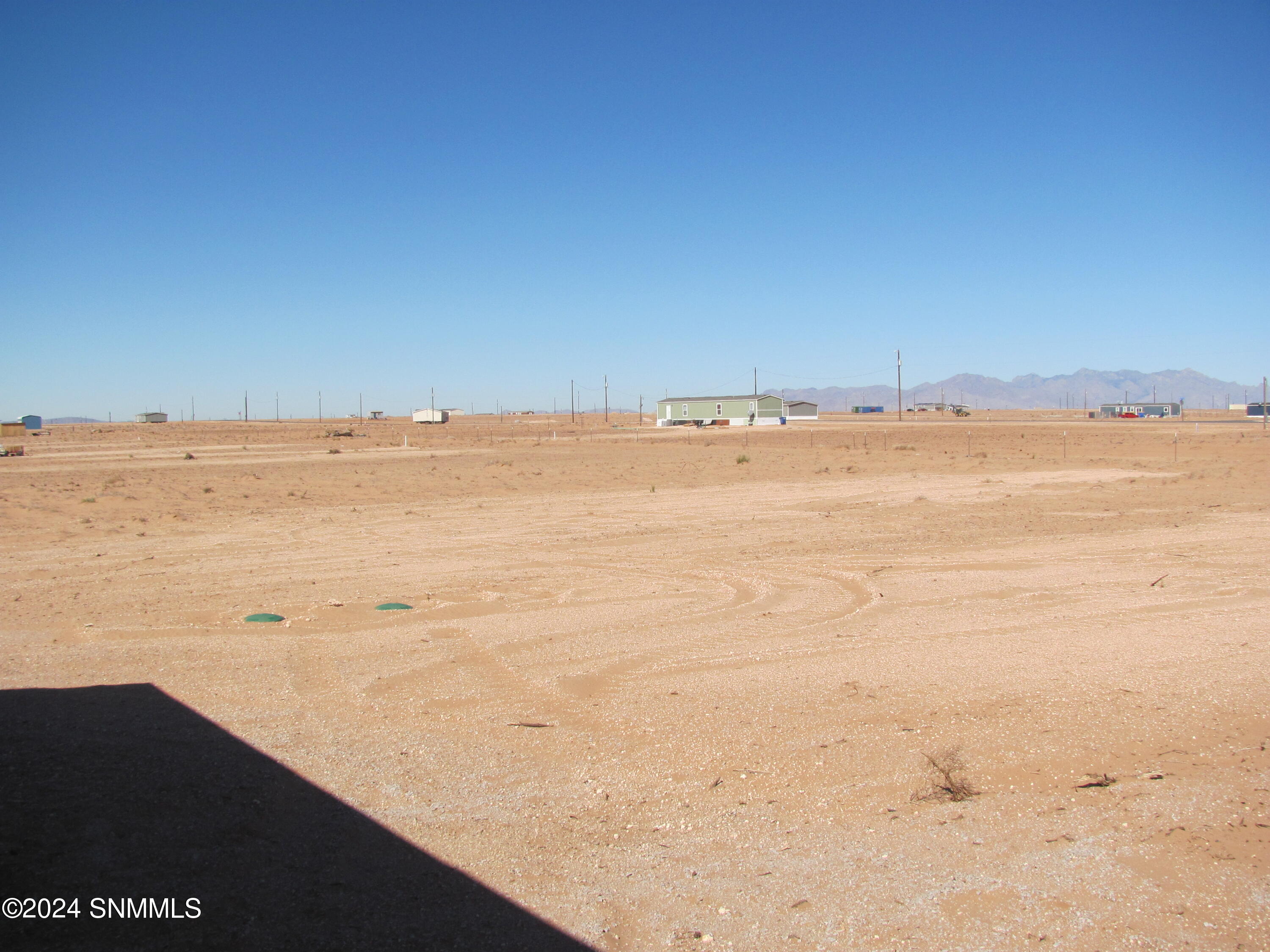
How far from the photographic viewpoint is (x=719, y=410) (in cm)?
10094

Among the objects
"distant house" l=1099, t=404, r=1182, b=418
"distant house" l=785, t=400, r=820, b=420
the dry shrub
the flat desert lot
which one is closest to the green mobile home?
"distant house" l=785, t=400, r=820, b=420

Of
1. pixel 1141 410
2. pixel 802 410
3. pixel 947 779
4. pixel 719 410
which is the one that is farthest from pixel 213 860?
pixel 1141 410

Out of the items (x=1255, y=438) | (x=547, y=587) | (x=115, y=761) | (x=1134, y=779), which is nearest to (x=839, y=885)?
(x=1134, y=779)

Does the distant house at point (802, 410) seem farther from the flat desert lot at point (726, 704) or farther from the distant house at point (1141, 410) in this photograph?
the flat desert lot at point (726, 704)

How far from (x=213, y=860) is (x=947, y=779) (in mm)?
4299

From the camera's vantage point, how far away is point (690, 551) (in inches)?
604

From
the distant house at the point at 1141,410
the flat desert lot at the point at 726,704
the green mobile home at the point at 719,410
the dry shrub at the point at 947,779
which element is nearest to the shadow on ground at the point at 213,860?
the flat desert lot at the point at 726,704

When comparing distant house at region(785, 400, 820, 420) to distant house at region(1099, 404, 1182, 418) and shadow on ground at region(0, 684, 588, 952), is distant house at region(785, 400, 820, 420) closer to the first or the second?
distant house at region(1099, 404, 1182, 418)

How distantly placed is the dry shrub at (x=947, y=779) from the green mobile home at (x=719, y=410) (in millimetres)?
91978

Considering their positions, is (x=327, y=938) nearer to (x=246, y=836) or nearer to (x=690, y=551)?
(x=246, y=836)

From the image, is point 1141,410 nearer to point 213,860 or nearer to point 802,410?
point 802,410

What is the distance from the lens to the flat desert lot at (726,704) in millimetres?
4582

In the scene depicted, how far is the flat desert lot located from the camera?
458cm

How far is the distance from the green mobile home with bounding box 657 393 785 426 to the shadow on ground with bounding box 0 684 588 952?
92.5 metres
